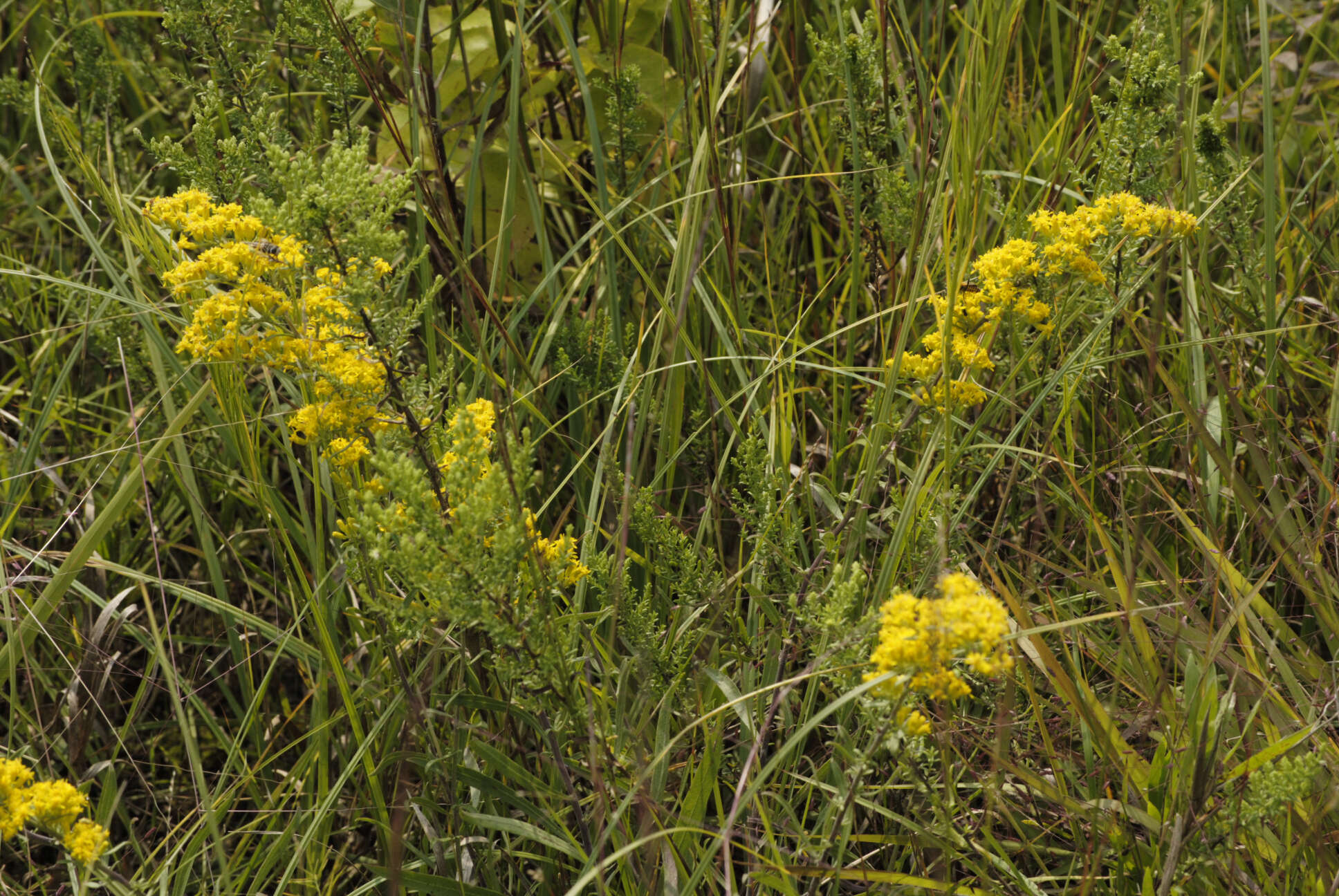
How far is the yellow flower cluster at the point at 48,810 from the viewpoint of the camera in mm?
1158

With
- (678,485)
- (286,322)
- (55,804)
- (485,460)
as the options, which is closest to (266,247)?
(286,322)

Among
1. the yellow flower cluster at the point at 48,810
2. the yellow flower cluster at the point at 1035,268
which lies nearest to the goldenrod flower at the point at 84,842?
the yellow flower cluster at the point at 48,810

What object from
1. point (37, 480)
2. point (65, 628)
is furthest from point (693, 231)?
point (37, 480)

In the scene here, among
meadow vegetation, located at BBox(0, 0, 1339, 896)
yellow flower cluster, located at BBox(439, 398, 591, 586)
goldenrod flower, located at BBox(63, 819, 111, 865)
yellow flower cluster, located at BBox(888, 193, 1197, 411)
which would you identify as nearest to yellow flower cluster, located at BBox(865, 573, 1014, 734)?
meadow vegetation, located at BBox(0, 0, 1339, 896)

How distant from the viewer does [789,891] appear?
1.34 meters

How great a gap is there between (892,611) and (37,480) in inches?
82.8

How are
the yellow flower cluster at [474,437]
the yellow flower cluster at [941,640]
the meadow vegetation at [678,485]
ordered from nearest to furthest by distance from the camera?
the yellow flower cluster at [941,640]
the yellow flower cluster at [474,437]
the meadow vegetation at [678,485]

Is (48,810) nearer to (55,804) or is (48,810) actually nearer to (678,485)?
(55,804)

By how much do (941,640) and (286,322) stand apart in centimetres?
101

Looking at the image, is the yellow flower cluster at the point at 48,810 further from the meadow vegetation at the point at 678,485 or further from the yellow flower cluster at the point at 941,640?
the yellow flower cluster at the point at 941,640

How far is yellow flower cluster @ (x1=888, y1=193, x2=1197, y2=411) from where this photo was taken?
1717mm

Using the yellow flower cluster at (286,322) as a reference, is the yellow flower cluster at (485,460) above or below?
below

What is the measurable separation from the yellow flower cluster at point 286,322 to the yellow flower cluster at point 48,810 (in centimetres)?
50

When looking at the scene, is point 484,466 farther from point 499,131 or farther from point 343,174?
point 499,131
